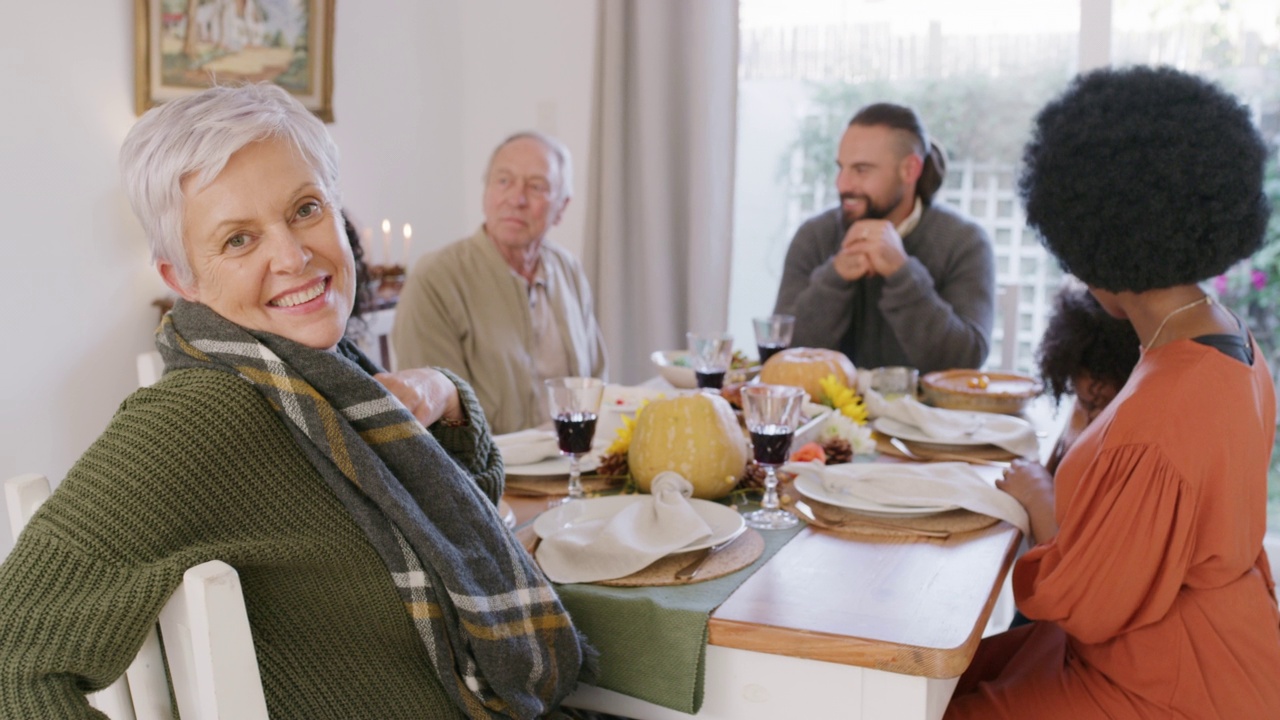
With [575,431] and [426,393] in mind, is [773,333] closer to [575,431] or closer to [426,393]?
[575,431]

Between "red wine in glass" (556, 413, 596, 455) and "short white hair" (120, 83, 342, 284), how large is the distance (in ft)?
1.95

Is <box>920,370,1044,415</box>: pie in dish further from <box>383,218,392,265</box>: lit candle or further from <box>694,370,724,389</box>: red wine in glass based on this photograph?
<box>383,218,392,265</box>: lit candle

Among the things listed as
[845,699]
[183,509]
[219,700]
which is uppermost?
[183,509]

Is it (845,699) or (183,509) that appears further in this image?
(845,699)

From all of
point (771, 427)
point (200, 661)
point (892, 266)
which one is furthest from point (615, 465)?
point (892, 266)

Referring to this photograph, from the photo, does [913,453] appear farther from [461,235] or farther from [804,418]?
[461,235]

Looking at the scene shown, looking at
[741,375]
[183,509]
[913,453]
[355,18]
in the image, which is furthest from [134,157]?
[355,18]

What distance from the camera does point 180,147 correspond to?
0.98m

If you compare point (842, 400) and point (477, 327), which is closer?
point (842, 400)

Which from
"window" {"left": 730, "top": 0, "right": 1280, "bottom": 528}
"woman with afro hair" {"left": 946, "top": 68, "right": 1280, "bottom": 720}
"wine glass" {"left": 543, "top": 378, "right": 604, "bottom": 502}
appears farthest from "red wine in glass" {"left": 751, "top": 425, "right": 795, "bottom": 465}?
"window" {"left": 730, "top": 0, "right": 1280, "bottom": 528}

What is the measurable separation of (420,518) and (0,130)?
1.97 meters

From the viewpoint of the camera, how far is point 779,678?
1106 mm

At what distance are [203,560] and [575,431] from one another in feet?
2.28

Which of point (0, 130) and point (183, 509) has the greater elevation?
point (0, 130)
